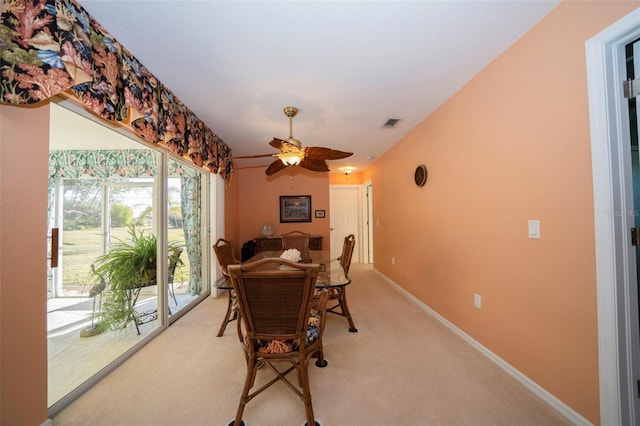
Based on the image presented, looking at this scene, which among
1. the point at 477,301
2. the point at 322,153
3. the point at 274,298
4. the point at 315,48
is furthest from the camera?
the point at 322,153

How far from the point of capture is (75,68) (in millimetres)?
1393

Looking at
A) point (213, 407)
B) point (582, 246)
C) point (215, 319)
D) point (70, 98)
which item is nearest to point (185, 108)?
point (70, 98)

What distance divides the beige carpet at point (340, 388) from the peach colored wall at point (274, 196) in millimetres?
3284

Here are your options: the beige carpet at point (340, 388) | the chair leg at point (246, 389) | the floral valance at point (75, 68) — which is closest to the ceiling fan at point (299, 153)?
the floral valance at point (75, 68)

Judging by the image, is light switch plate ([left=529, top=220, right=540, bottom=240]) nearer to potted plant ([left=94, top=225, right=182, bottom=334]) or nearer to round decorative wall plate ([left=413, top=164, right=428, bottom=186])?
round decorative wall plate ([left=413, top=164, right=428, bottom=186])

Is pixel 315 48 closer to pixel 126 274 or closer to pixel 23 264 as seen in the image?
pixel 23 264

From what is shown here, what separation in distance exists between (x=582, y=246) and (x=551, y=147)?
0.62 meters

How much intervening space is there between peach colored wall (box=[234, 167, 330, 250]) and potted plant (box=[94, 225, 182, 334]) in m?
3.00

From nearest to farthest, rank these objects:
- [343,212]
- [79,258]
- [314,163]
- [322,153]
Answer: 1. [79,258]
2. [322,153]
3. [314,163]
4. [343,212]

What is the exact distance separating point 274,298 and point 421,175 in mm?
2617

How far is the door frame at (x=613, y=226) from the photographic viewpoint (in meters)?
1.23

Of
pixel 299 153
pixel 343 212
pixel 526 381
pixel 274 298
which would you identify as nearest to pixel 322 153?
pixel 299 153

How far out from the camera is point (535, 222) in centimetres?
166

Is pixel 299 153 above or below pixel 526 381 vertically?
above
